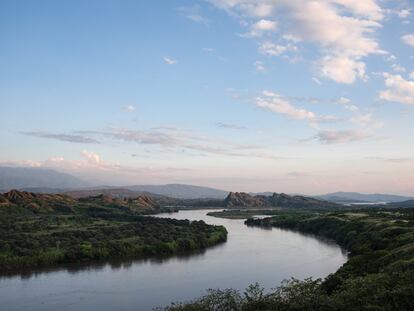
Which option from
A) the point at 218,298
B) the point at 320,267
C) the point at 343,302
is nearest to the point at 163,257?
the point at 320,267

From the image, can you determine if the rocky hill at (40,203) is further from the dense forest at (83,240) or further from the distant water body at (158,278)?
the distant water body at (158,278)

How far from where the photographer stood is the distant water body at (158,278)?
32.5 m

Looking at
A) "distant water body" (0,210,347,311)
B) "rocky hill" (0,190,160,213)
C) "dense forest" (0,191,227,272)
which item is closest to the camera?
"distant water body" (0,210,347,311)

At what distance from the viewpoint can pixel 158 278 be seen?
40531 millimetres

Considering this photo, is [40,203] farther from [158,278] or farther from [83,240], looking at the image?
[158,278]

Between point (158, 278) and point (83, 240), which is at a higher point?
point (83, 240)

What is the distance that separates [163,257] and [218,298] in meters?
32.8

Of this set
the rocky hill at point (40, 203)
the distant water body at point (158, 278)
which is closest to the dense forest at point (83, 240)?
the distant water body at point (158, 278)

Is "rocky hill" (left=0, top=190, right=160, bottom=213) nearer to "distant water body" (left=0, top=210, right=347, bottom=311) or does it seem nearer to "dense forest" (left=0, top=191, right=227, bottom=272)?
"dense forest" (left=0, top=191, right=227, bottom=272)

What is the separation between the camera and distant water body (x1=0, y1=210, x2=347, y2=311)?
32531mm

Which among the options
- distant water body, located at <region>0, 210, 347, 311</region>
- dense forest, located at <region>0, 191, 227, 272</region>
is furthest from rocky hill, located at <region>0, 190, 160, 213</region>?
distant water body, located at <region>0, 210, 347, 311</region>

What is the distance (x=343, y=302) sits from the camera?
57.6 feet

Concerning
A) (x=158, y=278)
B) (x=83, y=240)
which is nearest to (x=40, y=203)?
(x=83, y=240)

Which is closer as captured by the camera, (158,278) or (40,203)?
(158,278)
